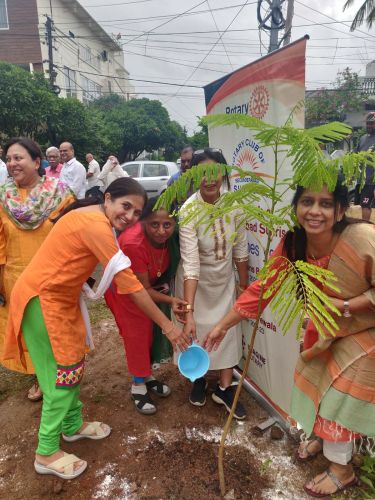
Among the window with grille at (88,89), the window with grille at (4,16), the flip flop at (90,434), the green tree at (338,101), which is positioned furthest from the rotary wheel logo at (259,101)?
the window with grille at (88,89)

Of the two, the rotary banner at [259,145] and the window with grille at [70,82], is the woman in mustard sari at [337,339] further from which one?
the window with grille at [70,82]

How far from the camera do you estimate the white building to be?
746 inches

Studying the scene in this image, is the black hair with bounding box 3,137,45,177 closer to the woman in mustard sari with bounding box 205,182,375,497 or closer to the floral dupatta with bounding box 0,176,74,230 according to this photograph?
the floral dupatta with bounding box 0,176,74,230

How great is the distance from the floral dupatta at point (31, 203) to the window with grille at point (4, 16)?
71.1 ft

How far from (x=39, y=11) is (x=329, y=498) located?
2376 cm

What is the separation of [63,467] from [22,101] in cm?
1230

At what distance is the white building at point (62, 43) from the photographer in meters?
18.9

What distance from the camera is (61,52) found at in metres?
22.5

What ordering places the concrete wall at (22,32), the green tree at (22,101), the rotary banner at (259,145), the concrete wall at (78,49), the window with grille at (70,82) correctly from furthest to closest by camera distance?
the window with grille at (70,82) < the concrete wall at (78,49) < the concrete wall at (22,32) < the green tree at (22,101) < the rotary banner at (259,145)

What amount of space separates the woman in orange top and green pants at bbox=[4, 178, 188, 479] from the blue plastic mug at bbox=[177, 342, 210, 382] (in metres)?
0.16

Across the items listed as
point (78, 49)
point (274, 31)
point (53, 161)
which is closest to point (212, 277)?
point (53, 161)

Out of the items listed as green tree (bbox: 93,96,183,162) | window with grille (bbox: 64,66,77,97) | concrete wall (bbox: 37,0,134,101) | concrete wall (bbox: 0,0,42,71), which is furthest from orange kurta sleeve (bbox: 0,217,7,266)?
window with grille (bbox: 64,66,77,97)

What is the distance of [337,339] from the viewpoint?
1.74 meters

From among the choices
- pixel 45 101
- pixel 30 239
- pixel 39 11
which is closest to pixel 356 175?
pixel 30 239
